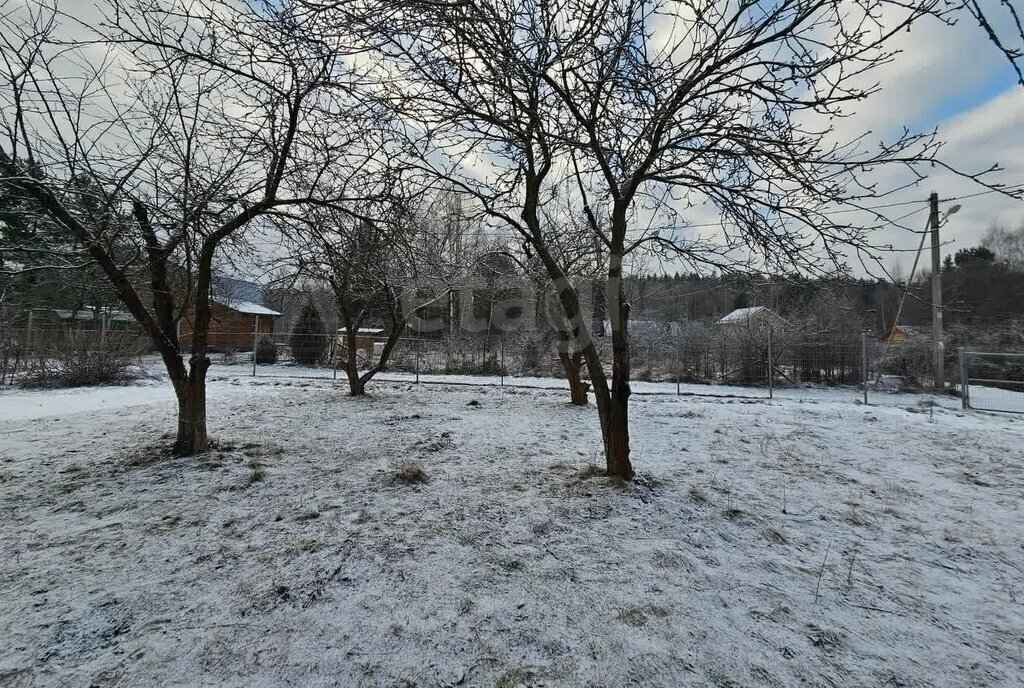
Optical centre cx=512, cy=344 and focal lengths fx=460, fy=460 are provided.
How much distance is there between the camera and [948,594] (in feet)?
8.02

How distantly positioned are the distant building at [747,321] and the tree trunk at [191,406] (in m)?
12.0

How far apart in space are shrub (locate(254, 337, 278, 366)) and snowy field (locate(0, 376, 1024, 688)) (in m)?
11.1

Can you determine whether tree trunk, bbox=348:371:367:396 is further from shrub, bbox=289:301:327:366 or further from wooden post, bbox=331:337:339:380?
shrub, bbox=289:301:327:366

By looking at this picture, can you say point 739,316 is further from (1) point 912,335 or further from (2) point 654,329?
(1) point 912,335

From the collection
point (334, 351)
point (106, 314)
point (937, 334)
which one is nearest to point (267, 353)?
point (334, 351)

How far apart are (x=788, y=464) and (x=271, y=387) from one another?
10339mm

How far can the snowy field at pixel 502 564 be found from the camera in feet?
6.15

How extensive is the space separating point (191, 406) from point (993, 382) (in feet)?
50.7

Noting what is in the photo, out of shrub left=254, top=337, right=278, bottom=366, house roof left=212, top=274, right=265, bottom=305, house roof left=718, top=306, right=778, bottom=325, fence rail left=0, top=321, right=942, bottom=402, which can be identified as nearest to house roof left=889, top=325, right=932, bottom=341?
fence rail left=0, top=321, right=942, bottom=402

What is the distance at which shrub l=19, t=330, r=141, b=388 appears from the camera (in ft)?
33.8

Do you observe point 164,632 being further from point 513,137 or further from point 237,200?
point 513,137

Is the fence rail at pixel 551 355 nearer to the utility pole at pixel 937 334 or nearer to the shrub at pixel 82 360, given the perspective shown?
the shrub at pixel 82 360

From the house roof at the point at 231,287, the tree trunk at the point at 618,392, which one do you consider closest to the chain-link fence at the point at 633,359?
the house roof at the point at 231,287

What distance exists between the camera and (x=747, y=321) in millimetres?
12867
